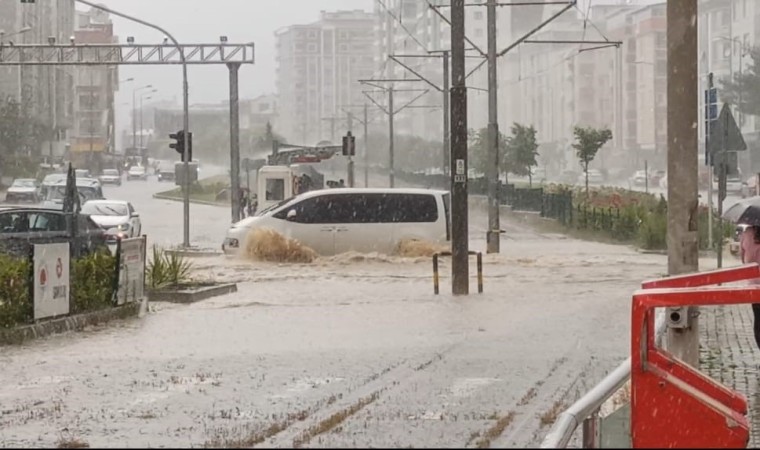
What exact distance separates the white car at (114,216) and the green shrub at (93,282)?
765 inches

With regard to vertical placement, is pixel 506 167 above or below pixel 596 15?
below

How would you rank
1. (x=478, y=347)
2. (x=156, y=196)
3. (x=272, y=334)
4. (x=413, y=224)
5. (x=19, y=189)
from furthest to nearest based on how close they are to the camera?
(x=156, y=196), (x=19, y=189), (x=413, y=224), (x=272, y=334), (x=478, y=347)

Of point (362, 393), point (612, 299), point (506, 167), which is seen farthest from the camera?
point (506, 167)

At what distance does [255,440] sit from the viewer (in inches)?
360

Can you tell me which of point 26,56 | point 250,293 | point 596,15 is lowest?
point 250,293

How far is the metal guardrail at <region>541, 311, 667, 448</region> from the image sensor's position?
19.5 ft

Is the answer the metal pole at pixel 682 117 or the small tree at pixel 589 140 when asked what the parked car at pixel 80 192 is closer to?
the small tree at pixel 589 140

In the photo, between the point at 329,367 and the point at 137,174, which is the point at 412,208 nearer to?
the point at 329,367

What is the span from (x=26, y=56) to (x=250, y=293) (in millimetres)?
32903

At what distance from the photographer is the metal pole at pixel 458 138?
23.5m

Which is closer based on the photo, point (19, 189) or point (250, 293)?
point (250, 293)

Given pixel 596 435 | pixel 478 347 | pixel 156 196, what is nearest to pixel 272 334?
pixel 478 347

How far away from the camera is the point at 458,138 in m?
23.5

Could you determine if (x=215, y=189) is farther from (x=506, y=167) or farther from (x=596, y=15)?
(x=596, y=15)
